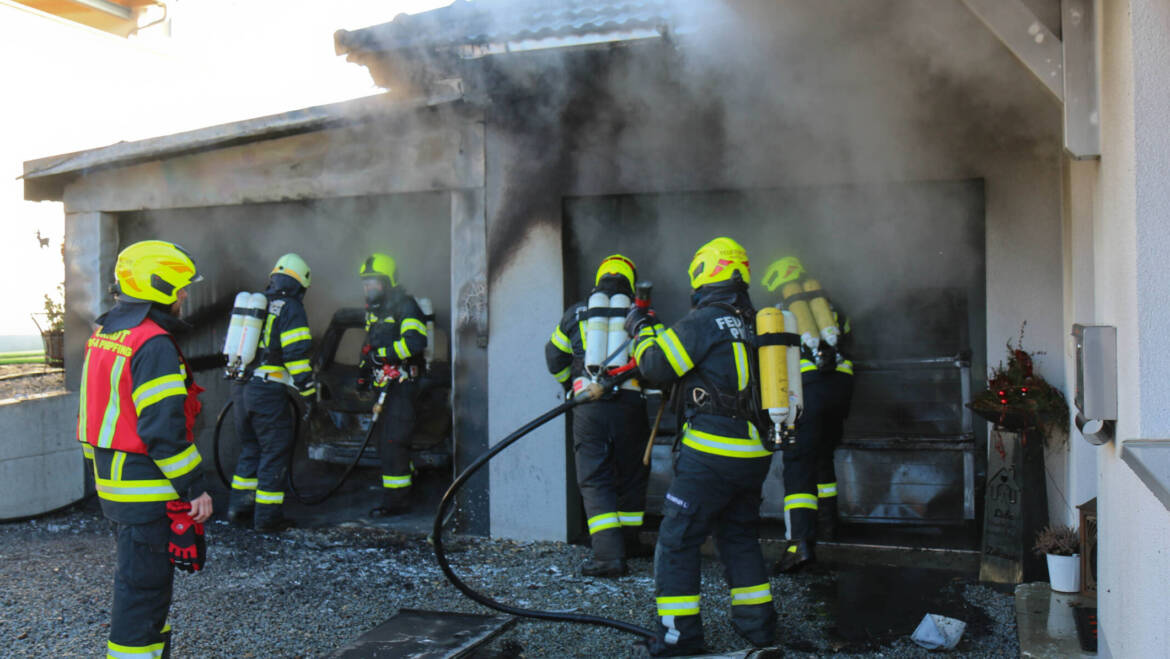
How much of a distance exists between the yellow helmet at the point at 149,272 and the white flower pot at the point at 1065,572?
428 cm

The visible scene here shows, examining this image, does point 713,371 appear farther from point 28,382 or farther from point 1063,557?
point 28,382

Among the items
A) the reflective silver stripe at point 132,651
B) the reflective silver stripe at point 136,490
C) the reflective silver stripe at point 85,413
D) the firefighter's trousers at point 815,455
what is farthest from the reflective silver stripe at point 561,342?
the reflective silver stripe at point 132,651

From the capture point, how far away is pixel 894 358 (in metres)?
6.24

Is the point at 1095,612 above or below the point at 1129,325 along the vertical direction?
below

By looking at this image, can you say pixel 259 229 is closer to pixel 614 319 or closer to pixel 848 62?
pixel 614 319

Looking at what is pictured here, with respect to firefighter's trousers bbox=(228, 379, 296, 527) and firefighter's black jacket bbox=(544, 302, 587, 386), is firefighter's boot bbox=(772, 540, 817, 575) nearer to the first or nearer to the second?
firefighter's black jacket bbox=(544, 302, 587, 386)

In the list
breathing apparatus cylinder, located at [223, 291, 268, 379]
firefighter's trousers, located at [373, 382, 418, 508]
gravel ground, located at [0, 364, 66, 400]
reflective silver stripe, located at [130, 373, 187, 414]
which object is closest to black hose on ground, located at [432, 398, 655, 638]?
reflective silver stripe, located at [130, 373, 187, 414]

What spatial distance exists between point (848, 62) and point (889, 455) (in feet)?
8.61

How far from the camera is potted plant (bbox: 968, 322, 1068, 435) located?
4719 millimetres

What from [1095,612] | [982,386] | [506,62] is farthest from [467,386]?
[1095,612]

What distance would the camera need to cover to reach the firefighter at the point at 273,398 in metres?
6.36

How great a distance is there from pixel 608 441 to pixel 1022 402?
2.33 metres

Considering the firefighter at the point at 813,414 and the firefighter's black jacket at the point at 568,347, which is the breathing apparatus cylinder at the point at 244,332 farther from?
the firefighter at the point at 813,414

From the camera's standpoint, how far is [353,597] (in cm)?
491
